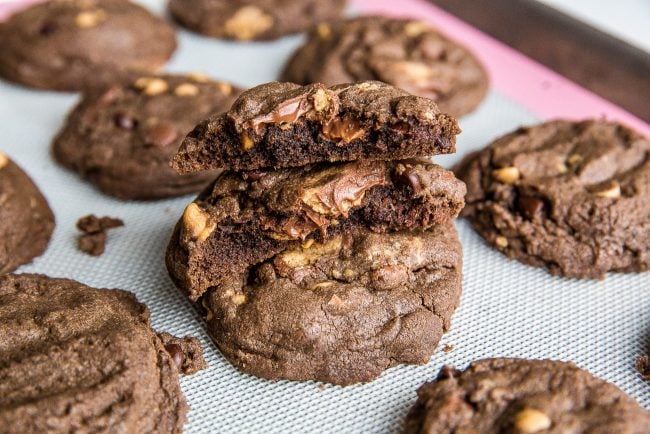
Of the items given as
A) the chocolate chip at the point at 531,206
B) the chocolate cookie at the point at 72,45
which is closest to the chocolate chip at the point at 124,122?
the chocolate cookie at the point at 72,45

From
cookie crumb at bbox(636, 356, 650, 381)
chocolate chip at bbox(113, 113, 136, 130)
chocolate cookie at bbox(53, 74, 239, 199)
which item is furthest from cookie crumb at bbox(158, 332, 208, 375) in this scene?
cookie crumb at bbox(636, 356, 650, 381)

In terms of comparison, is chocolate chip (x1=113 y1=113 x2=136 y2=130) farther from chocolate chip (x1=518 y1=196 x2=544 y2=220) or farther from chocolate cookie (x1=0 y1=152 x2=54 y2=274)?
chocolate chip (x1=518 y1=196 x2=544 y2=220)

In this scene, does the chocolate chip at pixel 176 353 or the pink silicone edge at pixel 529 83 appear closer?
the chocolate chip at pixel 176 353

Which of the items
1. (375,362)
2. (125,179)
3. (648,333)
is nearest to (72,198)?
(125,179)

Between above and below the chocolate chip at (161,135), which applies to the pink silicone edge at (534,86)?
above

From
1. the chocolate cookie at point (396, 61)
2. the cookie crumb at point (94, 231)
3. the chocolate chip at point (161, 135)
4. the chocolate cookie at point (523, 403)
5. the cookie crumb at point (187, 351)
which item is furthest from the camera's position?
the chocolate cookie at point (396, 61)

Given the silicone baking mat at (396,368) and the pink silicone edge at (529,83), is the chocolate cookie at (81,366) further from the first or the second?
the pink silicone edge at (529,83)
